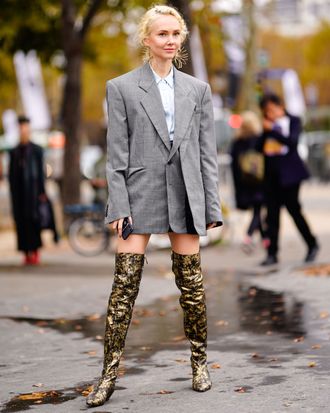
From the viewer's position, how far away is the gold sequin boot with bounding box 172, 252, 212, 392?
584cm

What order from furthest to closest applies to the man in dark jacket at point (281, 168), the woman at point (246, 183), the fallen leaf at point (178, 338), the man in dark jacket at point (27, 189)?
the woman at point (246, 183) → the man in dark jacket at point (27, 189) → the man in dark jacket at point (281, 168) → the fallen leaf at point (178, 338)

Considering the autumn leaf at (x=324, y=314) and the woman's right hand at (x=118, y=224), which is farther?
the autumn leaf at (x=324, y=314)

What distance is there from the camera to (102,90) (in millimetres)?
71625

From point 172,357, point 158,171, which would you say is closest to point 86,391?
point 172,357

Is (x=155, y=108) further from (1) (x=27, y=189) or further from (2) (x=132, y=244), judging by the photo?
(1) (x=27, y=189)

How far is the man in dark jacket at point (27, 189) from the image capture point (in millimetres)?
14203

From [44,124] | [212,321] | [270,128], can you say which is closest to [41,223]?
[270,128]

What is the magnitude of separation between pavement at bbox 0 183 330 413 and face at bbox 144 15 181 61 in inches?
67.8

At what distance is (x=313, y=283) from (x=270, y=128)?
268 cm

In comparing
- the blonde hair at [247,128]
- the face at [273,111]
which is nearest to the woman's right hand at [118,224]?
the face at [273,111]

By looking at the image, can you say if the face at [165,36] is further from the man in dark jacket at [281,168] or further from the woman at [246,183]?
the woman at [246,183]

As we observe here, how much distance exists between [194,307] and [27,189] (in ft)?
28.3

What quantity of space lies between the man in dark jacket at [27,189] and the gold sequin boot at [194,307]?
8476mm

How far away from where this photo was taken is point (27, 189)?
14273mm
